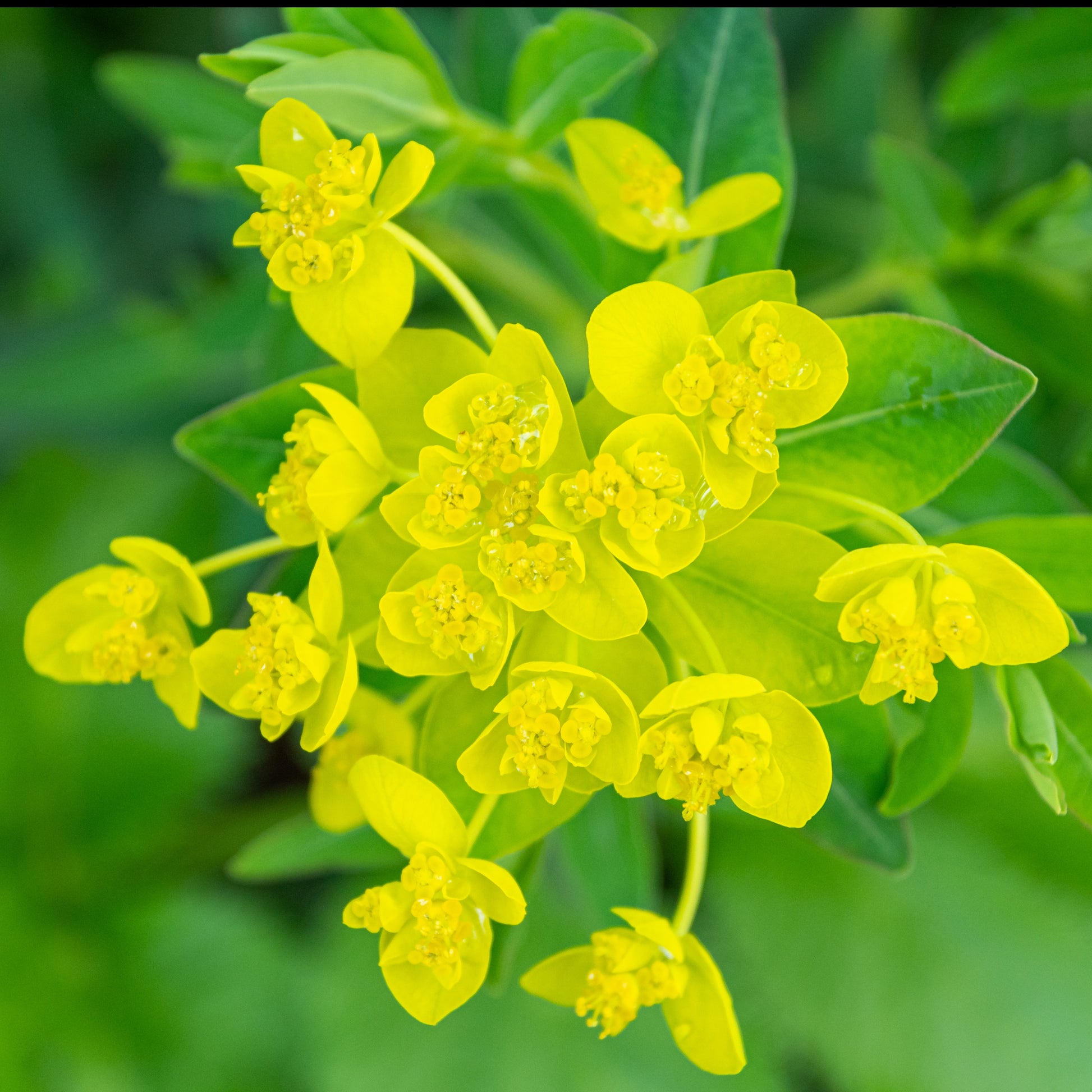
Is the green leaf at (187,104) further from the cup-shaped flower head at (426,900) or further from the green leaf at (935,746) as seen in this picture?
the green leaf at (935,746)

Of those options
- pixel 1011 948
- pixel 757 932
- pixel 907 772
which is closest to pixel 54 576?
pixel 757 932

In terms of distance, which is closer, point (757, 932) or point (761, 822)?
point (761, 822)

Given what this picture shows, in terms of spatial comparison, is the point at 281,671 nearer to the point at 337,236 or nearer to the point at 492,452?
the point at 492,452

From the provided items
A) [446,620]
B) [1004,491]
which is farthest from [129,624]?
[1004,491]

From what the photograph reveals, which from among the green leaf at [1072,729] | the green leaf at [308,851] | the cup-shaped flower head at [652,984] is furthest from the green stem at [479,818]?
the green leaf at [1072,729]

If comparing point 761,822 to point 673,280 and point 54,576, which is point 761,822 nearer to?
point 673,280
